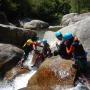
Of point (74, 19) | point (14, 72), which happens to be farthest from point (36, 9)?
point (14, 72)

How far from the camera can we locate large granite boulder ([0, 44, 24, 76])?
1814 centimetres

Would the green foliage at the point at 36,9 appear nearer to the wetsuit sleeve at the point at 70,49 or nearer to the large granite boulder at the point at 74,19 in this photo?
the large granite boulder at the point at 74,19

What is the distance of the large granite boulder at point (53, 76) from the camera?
13959 millimetres

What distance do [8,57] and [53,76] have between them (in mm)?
4748

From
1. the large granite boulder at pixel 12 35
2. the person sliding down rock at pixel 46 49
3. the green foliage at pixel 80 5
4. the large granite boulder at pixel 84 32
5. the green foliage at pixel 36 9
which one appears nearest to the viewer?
the large granite boulder at pixel 84 32

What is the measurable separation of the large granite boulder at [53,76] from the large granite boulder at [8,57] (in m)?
3.56

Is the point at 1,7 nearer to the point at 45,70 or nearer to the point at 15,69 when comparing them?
the point at 15,69

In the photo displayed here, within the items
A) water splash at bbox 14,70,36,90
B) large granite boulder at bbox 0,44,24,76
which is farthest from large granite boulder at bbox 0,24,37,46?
water splash at bbox 14,70,36,90

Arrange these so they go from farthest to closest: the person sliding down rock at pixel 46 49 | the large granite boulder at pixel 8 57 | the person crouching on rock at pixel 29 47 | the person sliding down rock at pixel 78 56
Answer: the person crouching on rock at pixel 29 47
the large granite boulder at pixel 8 57
the person sliding down rock at pixel 46 49
the person sliding down rock at pixel 78 56

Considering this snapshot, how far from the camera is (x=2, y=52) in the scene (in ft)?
60.6

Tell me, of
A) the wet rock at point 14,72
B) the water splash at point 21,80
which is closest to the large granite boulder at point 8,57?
the wet rock at point 14,72

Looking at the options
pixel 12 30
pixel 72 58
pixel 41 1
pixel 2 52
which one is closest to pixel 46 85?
pixel 72 58

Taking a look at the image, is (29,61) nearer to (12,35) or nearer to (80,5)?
(12,35)

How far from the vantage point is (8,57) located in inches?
728
